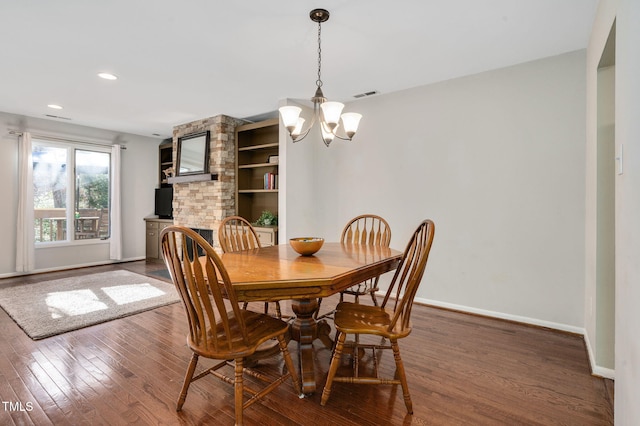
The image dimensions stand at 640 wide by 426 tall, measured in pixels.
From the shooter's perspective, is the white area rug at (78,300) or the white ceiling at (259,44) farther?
the white area rug at (78,300)

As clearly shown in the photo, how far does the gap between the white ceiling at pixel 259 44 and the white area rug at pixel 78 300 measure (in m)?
2.39

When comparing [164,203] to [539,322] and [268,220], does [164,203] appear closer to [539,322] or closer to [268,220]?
[268,220]

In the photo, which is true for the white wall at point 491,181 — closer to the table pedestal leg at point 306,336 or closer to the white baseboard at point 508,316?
the white baseboard at point 508,316

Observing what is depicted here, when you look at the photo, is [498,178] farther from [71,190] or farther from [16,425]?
[71,190]

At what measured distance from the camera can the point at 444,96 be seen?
3418 millimetres

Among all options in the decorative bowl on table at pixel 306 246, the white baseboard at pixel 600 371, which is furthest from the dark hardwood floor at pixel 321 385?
the decorative bowl on table at pixel 306 246

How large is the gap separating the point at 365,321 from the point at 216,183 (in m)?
3.64

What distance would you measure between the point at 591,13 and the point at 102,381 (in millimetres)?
4027

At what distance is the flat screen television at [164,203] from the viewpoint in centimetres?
620

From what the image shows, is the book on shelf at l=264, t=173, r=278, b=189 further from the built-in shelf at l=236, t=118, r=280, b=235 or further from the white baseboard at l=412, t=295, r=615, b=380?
the white baseboard at l=412, t=295, r=615, b=380

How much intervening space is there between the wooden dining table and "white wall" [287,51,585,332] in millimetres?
1266

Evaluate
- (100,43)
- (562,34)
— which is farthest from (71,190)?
(562,34)

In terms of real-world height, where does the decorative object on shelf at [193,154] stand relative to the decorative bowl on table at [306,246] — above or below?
above

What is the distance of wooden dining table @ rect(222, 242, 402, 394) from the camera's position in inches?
60.3
